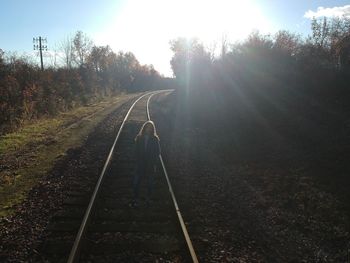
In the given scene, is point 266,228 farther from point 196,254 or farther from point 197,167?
point 197,167

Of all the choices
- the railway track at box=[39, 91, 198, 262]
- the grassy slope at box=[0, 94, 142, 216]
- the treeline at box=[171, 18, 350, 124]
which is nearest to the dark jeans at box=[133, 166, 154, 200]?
the railway track at box=[39, 91, 198, 262]

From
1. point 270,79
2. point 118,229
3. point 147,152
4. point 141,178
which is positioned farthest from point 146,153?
point 270,79

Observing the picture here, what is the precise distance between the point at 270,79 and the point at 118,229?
58.7 ft

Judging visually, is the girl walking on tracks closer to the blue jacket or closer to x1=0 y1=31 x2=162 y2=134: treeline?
the blue jacket

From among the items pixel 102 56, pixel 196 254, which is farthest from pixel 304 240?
pixel 102 56

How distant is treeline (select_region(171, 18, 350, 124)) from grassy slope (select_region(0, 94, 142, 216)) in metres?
8.45

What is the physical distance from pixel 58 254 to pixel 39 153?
30.1ft

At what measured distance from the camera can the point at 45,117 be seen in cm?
2727

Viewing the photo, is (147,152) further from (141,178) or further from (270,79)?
(270,79)

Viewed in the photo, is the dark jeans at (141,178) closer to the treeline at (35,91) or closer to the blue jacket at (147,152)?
the blue jacket at (147,152)

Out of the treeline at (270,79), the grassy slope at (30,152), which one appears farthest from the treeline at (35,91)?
the treeline at (270,79)

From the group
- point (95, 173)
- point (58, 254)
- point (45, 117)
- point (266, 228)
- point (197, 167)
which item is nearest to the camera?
point (58, 254)

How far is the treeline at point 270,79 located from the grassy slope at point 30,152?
8.45m

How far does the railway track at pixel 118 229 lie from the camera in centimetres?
668
